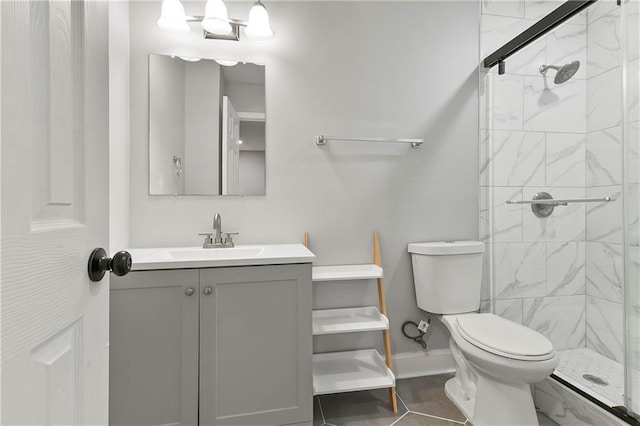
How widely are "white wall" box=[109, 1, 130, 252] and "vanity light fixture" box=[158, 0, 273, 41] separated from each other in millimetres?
199

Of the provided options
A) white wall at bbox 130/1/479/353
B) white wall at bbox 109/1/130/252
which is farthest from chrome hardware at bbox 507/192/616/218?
white wall at bbox 109/1/130/252

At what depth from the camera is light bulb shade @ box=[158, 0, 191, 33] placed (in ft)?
5.16

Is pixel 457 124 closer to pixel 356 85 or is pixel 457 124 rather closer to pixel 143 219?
pixel 356 85

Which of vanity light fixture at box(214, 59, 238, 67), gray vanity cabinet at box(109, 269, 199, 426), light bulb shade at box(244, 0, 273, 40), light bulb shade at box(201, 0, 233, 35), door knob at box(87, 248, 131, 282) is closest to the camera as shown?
door knob at box(87, 248, 131, 282)

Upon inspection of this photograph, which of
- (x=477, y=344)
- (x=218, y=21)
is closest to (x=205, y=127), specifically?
(x=218, y=21)

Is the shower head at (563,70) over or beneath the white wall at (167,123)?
over

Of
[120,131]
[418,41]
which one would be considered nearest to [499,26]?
[418,41]

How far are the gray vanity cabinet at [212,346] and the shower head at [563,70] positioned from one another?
1.87 m

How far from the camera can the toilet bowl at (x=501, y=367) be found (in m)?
1.29

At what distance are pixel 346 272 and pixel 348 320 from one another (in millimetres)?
267

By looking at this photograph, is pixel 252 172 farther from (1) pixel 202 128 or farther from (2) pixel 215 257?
(2) pixel 215 257

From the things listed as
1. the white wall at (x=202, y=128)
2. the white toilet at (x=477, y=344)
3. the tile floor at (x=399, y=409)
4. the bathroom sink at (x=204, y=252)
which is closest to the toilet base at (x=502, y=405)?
the white toilet at (x=477, y=344)

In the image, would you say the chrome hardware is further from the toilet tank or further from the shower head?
the shower head

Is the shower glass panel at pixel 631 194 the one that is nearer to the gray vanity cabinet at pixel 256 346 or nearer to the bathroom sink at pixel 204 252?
the gray vanity cabinet at pixel 256 346
